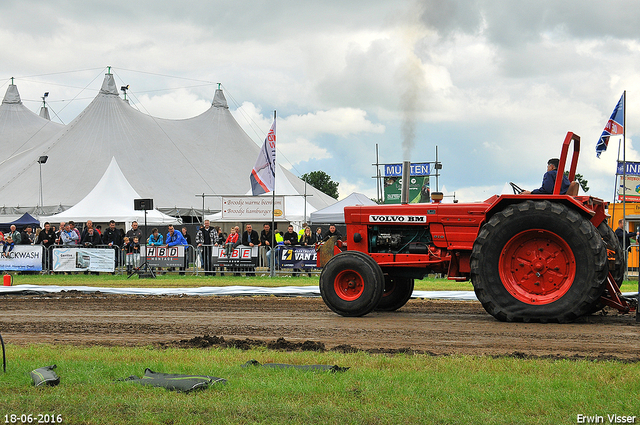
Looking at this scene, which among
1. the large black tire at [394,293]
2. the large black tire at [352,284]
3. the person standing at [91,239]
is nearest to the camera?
the large black tire at [352,284]

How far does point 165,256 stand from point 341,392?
1644cm

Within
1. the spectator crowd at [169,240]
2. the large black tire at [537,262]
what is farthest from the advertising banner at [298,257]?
the large black tire at [537,262]

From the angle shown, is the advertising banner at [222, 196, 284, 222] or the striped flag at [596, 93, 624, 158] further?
the advertising banner at [222, 196, 284, 222]

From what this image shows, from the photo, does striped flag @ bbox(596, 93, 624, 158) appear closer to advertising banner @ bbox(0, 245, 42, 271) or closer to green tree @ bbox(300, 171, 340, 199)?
advertising banner @ bbox(0, 245, 42, 271)

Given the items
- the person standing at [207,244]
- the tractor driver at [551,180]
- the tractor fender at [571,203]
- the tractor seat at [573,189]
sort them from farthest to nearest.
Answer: the person standing at [207,244] → the tractor driver at [551,180] → the tractor seat at [573,189] → the tractor fender at [571,203]

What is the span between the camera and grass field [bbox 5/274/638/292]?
16.2 metres

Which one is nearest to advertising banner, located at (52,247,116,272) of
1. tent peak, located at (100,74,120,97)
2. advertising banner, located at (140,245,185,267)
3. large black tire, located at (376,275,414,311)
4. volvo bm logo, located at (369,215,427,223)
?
advertising banner, located at (140,245,185,267)

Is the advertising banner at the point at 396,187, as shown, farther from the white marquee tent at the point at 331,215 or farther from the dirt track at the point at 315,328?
the dirt track at the point at 315,328

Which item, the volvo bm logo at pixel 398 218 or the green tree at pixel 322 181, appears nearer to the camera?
the volvo bm logo at pixel 398 218

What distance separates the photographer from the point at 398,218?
9.90m

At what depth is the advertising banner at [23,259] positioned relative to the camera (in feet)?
67.2

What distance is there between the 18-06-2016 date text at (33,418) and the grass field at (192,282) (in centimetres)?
1150

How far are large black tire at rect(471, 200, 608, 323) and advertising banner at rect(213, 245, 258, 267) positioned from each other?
39.0 ft

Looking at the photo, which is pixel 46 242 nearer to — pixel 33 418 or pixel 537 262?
pixel 537 262
